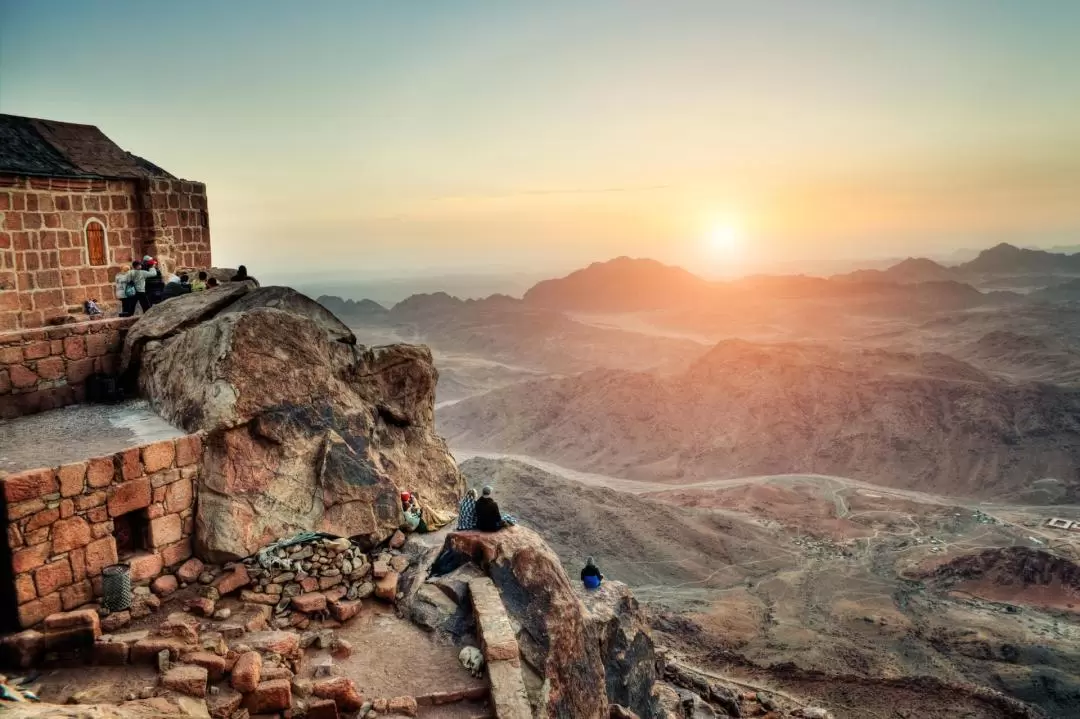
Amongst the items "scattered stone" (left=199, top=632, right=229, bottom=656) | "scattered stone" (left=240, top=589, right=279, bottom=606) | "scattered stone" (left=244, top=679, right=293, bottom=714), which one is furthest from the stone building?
"scattered stone" (left=244, top=679, right=293, bottom=714)

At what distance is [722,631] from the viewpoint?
21594mm

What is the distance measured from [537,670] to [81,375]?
8195 millimetres

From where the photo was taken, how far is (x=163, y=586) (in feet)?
24.9

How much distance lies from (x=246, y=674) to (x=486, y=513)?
354 cm

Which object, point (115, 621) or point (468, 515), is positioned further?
point (468, 515)

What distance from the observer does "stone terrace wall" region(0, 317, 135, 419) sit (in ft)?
31.2

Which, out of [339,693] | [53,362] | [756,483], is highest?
[53,362]

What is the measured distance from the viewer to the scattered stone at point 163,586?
7586mm

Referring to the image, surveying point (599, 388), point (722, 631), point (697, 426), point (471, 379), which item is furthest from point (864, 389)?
point (471, 379)

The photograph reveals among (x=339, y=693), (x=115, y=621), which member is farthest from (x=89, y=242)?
(x=339, y=693)

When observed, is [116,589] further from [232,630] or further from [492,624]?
[492,624]

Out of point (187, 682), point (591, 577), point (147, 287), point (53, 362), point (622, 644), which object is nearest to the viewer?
point (187, 682)

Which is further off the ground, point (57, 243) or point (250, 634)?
point (57, 243)

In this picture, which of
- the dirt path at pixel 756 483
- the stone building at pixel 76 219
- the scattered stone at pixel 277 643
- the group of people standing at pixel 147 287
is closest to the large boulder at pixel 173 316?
the group of people standing at pixel 147 287
